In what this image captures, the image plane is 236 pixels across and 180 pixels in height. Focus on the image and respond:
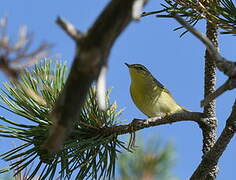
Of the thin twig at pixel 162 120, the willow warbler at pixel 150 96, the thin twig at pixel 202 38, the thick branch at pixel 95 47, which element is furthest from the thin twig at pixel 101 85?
the willow warbler at pixel 150 96

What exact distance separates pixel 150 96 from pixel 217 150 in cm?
192

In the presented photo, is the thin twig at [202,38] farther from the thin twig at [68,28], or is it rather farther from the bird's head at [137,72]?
the bird's head at [137,72]

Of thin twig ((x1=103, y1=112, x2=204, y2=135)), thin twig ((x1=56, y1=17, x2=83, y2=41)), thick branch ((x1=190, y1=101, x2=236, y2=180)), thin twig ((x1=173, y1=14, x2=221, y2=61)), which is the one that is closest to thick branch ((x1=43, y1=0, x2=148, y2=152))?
thin twig ((x1=56, y1=17, x2=83, y2=41))

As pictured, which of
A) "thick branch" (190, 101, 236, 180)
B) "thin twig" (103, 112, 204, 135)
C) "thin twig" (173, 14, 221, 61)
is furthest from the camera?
"thin twig" (103, 112, 204, 135)

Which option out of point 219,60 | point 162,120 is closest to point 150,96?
point 162,120

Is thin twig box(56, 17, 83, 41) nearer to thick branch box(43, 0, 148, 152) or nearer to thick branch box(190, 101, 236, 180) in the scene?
thick branch box(43, 0, 148, 152)

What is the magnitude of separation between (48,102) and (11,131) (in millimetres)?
248

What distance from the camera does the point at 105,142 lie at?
2385mm

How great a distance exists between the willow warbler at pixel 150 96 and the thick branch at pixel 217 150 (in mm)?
1730

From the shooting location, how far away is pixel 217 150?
80.7 inches

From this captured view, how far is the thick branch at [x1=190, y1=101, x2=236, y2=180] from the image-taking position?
2006 millimetres

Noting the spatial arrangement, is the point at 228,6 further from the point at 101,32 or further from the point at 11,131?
the point at 101,32

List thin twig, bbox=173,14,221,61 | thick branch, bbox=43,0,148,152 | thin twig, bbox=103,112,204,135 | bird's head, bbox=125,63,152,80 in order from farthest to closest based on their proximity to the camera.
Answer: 1. bird's head, bbox=125,63,152,80
2. thin twig, bbox=103,112,204,135
3. thin twig, bbox=173,14,221,61
4. thick branch, bbox=43,0,148,152

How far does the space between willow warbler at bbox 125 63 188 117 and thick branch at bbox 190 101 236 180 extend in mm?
1730
